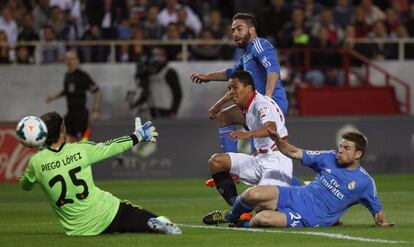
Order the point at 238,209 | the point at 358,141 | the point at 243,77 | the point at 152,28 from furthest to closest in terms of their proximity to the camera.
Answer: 1. the point at 152,28
2. the point at 243,77
3. the point at 238,209
4. the point at 358,141

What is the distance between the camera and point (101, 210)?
34.9 ft

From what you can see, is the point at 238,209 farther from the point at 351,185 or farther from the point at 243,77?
the point at 243,77

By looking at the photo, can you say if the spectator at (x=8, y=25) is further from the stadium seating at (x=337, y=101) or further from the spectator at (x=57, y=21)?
the stadium seating at (x=337, y=101)

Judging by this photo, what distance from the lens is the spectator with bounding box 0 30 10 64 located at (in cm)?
2344

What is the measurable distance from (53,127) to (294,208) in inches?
102

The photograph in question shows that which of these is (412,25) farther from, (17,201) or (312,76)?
(17,201)

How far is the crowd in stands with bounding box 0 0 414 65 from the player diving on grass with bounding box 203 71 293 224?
11.5 m

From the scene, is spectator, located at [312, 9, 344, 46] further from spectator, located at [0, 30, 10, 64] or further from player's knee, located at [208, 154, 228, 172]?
player's knee, located at [208, 154, 228, 172]

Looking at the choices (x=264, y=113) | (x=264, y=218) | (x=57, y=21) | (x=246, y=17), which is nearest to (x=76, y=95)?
(x=57, y=21)

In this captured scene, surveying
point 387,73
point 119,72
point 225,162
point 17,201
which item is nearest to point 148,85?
point 119,72

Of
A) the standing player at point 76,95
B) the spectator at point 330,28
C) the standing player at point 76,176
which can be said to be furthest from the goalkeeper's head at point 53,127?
the spectator at point 330,28

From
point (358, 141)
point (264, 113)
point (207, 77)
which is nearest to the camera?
point (358, 141)

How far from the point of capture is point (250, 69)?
13.5 metres

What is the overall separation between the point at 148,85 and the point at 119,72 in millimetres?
859
